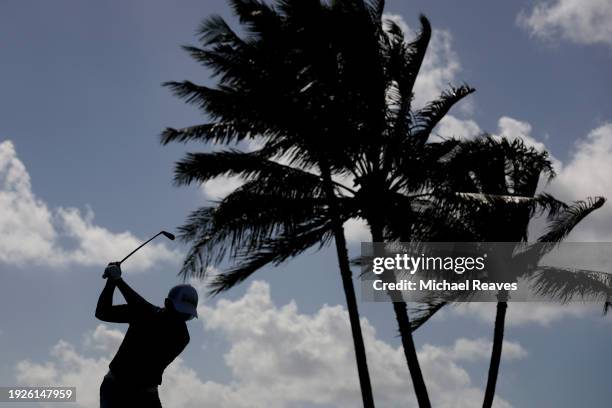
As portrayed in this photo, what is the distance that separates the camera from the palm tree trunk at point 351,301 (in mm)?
17266

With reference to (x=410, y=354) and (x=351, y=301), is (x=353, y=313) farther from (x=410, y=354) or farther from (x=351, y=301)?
(x=410, y=354)

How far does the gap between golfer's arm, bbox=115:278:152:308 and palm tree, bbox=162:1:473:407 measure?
10858mm

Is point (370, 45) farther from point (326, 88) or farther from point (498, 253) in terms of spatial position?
point (498, 253)

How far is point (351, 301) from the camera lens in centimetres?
1758

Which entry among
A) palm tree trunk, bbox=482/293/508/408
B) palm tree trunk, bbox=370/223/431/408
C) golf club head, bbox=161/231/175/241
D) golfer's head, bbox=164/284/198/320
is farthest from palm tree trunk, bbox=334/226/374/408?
golfer's head, bbox=164/284/198/320

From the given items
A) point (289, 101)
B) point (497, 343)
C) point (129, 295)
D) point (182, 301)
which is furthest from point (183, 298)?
point (497, 343)

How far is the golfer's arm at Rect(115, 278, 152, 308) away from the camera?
562 cm

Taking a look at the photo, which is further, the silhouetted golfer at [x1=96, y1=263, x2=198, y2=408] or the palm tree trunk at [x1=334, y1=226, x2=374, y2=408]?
the palm tree trunk at [x1=334, y1=226, x2=374, y2=408]

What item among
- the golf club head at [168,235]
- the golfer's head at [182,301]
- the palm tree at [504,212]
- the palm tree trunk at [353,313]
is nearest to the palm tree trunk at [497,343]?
the palm tree at [504,212]

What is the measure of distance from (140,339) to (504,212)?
1430 centimetres

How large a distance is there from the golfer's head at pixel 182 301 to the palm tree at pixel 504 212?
11.9 metres

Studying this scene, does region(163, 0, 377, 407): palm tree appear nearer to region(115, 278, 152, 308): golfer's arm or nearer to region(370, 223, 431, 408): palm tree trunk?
region(370, 223, 431, 408): palm tree trunk

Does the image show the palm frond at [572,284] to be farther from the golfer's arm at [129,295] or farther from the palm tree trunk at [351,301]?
the golfer's arm at [129,295]

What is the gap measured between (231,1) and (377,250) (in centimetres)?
642
